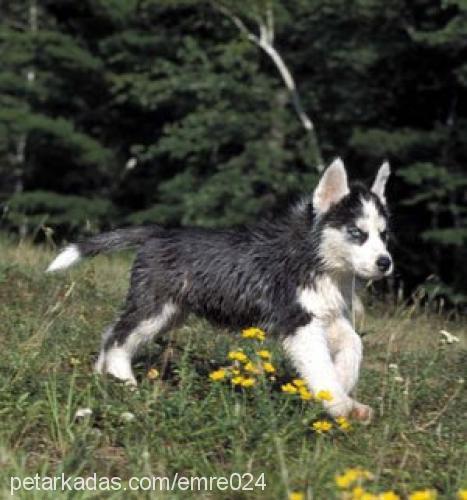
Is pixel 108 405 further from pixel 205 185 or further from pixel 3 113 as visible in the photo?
pixel 3 113

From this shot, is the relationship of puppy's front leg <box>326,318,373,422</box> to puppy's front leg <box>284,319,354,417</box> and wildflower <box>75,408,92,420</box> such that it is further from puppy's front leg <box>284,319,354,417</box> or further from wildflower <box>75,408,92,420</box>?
wildflower <box>75,408,92,420</box>

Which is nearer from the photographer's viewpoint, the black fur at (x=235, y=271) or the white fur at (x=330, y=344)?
the white fur at (x=330, y=344)

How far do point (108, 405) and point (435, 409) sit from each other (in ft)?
7.06

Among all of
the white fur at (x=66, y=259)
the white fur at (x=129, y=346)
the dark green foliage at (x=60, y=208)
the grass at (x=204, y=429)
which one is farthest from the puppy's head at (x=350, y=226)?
the dark green foliage at (x=60, y=208)

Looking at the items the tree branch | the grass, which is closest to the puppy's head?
the grass

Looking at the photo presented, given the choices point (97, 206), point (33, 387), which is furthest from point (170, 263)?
point (97, 206)

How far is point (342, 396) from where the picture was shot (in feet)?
18.9

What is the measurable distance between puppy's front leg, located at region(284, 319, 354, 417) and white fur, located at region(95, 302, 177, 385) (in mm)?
919

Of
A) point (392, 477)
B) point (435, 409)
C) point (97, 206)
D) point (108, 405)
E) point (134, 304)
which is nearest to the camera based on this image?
point (392, 477)

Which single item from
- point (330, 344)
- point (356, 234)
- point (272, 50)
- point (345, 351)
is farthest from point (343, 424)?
point (272, 50)

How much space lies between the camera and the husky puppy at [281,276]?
6262 mm

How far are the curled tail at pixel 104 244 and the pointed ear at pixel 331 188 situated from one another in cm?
119

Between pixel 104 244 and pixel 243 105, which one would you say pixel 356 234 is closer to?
pixel 104 244

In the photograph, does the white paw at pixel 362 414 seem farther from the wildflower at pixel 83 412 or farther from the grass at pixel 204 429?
the wildflower at pixel 83 412
